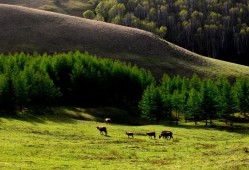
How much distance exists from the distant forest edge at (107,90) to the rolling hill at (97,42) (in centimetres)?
3383

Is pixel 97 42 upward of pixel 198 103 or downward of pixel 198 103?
upward

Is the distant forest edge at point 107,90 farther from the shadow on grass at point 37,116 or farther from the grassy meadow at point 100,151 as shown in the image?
the grassy meadow at point 100,151

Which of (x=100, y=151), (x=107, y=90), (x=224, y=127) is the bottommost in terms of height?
(x=224, y=127)

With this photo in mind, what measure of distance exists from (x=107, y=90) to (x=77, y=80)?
1035cm

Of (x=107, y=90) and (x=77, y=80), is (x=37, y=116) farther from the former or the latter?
(x=107, y=90)

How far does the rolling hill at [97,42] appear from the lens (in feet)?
544

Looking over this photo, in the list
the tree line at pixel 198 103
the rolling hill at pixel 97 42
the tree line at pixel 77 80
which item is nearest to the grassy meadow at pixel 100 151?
the tree line at pixel 198 103

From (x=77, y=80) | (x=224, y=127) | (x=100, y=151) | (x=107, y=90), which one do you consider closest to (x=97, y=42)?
(x=107, y=90)

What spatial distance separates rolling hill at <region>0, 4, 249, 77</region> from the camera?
544 feet

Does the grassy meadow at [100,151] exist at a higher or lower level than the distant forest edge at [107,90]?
lower

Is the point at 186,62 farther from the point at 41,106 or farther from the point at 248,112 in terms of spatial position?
the point at 41,106

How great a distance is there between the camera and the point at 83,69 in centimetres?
12231

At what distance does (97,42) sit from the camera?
17800 cm

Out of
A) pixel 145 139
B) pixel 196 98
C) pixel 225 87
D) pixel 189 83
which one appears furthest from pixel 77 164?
pixel 189 83
